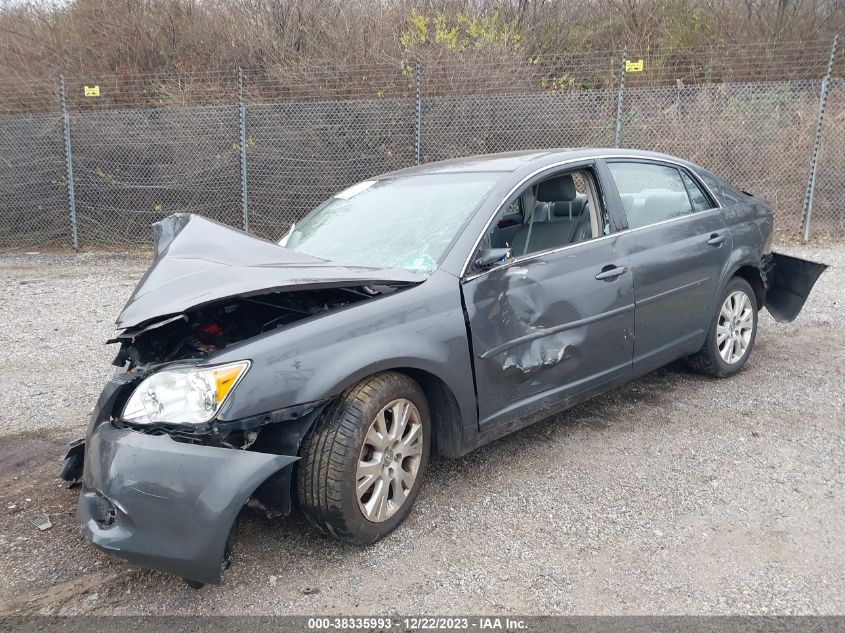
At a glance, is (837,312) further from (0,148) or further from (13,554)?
(0,148)

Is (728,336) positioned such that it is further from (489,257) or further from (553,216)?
(489,257)

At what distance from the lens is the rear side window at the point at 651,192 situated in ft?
13.9


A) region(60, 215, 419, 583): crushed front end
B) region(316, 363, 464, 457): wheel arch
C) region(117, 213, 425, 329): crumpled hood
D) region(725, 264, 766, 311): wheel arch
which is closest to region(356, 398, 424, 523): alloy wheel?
region(316, 363, 464, 457): wheel arch

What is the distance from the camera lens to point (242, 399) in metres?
2.53

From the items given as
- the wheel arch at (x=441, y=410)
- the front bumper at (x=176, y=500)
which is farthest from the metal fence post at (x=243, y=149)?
the front bumper at (x=176, y=500)

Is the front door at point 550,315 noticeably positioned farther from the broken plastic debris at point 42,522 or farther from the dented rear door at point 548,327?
the broken plastic debris at point 42,522

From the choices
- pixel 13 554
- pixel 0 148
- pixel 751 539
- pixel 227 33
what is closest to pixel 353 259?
pixel 13 554

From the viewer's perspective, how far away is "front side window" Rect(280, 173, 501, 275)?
3.48m

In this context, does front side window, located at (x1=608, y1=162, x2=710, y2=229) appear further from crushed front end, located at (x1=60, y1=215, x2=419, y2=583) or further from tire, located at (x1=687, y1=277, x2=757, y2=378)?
crushed front end, located at (x1=60, y1=215, x2=419, y2=583)

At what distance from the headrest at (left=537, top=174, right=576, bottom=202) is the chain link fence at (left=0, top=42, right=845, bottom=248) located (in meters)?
6.70

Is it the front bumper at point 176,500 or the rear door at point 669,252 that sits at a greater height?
the rear door at point 669,252

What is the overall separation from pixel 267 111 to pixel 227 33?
3665mm

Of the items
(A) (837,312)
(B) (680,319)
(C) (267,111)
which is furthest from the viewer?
(C) (267,111)

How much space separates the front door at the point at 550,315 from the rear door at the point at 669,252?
6.6 inches
